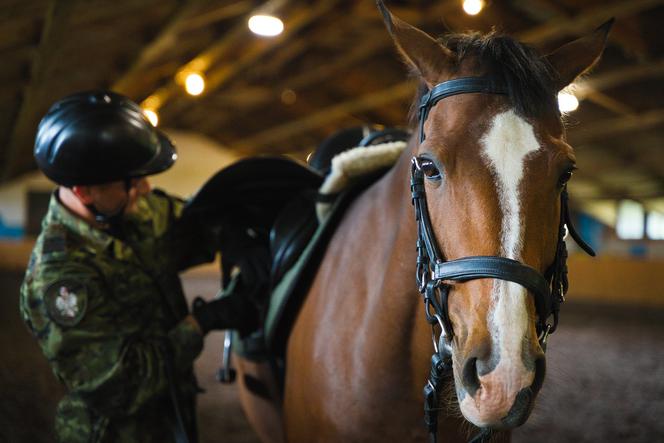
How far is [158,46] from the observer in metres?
7.69

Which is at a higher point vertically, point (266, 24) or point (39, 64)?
point (266, 24)

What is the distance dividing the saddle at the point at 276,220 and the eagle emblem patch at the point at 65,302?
636 mm

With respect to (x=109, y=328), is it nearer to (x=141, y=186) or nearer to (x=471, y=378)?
(x=141, y=186)

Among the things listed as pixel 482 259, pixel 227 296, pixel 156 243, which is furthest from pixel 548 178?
pixel 156 243

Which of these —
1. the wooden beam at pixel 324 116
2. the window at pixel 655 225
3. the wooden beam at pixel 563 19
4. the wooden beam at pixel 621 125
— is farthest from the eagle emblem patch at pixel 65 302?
the window at pixel 655 225

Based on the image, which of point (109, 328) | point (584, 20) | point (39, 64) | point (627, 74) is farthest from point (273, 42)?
point (109, 328)

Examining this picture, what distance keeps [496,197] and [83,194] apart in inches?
63.2

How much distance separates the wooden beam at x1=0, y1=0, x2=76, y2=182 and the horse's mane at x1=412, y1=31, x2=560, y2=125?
4678mm

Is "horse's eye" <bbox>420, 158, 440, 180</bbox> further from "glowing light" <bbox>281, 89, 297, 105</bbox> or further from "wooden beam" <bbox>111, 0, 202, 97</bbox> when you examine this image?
"glowing light" <bbox>281, 89, 297, 105</bbox>

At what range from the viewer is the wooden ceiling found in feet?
21.2

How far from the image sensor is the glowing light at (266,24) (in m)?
6.36

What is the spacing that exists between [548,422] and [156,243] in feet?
10.2

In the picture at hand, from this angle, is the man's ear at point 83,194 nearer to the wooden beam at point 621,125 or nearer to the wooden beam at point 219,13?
the wooden beam at point 219,13

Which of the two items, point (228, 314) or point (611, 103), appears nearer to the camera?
point (228, 314)
